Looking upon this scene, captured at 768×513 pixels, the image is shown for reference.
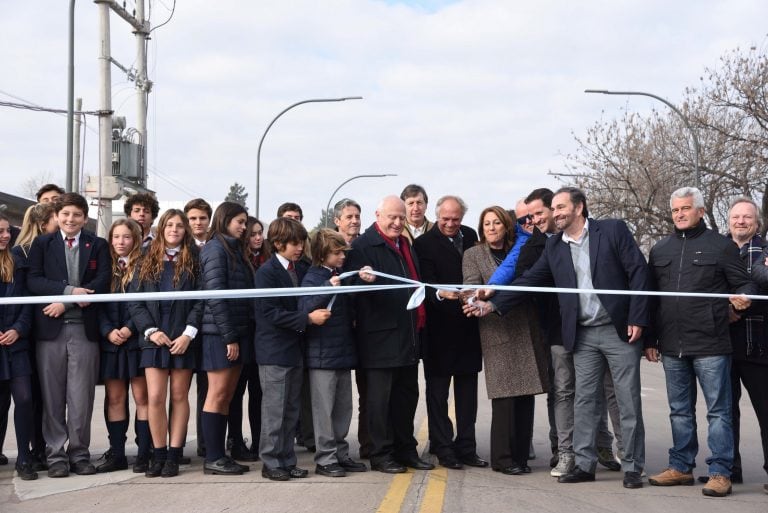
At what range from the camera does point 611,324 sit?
756cm

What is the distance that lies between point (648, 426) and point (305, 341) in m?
4.83

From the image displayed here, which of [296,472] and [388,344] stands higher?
[388,344]

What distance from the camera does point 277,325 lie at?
25.4 feet

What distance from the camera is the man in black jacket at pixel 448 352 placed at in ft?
27.2

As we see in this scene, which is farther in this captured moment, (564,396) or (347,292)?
(564,396)

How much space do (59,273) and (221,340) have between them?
143 centimetres

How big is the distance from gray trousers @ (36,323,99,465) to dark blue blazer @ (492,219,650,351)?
3822mm

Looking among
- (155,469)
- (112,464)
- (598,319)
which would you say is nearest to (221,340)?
(155,469)

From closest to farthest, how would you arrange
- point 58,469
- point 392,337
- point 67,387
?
point 58,469
point 67,387
point 392,337

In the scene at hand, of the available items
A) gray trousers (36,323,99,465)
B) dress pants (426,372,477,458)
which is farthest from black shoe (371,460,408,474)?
gray trousers (36,323,99,465)

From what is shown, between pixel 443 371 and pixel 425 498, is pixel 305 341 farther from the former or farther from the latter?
pixel 425 498

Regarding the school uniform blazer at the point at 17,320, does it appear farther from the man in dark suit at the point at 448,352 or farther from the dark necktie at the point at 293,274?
the man in dark suit at the point at 448,352

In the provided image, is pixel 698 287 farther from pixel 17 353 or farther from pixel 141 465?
pixel 17 353

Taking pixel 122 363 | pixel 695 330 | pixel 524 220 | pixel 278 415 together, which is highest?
pixel 524 220
